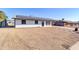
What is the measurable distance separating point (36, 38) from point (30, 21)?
61 centimetres

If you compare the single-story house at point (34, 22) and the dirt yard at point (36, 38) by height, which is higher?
the single-story house at point (34, 22)

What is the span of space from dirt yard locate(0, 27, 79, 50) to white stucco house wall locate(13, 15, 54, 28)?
167mm

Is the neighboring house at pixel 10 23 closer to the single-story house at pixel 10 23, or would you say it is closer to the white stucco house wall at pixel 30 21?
the single-story house at pixel 10 23

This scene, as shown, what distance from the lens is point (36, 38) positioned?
3760 millimetres

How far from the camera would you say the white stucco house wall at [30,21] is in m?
3.95

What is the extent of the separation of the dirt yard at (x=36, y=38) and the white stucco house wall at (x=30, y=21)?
17cm

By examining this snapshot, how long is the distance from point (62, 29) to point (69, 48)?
652 mm

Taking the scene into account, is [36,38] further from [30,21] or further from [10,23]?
[10,23]

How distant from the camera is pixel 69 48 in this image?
3.64 metres

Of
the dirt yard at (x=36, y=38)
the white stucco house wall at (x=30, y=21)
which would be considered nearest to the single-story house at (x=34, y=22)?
the white stucco house wall at (x=30, y=21)

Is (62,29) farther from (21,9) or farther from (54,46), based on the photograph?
(21,9)

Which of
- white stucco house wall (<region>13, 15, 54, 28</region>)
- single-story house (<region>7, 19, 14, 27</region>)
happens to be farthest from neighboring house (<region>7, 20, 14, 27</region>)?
white stucco house wall (<region>13, 15, 54, 28</region>)

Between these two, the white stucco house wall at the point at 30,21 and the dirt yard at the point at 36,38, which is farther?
the white stucco house wall at the point at 30,21
